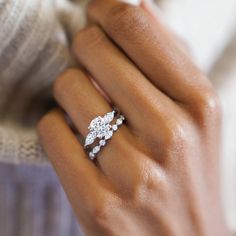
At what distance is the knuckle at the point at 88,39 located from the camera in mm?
436

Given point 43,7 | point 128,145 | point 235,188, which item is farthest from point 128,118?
point 235,188

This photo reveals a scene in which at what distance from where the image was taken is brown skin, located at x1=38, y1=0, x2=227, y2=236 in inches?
15.9

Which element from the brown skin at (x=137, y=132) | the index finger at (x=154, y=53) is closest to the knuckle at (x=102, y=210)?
the brown skin at (x=137, y=132)

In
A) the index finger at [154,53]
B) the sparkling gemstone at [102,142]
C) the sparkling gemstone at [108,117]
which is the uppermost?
the index finger at [154,53]

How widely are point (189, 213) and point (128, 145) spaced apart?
0.09 metres

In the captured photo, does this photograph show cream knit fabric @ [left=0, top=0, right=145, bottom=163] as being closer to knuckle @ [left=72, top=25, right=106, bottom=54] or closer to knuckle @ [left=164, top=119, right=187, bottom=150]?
knuckle @ [left=72, top=25, right=106, bottom=54]

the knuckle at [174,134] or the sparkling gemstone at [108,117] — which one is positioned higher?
the knuckle at [174,134]

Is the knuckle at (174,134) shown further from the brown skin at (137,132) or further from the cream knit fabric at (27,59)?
the cream knit fabric at (27,59)

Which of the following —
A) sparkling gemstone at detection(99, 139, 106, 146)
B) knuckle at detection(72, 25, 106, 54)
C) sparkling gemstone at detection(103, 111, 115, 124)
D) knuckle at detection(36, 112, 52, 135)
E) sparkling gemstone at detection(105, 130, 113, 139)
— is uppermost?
knuckle at detection(72, 25, 106, 54)

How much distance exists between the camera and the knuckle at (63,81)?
444 mm

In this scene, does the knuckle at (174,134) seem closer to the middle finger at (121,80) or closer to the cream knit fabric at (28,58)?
the middle finger at (121,80)

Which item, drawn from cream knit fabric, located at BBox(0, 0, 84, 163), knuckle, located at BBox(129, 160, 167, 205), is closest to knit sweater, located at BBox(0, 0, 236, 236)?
A: cream knit fabric, located at BBox(0, 0, 84, 163)

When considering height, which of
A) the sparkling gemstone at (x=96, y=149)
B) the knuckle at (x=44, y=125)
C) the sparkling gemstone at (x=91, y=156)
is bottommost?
the knuckle at (x=44, y=125)

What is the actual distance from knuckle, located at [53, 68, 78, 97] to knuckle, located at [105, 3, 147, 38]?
2.3 inches
